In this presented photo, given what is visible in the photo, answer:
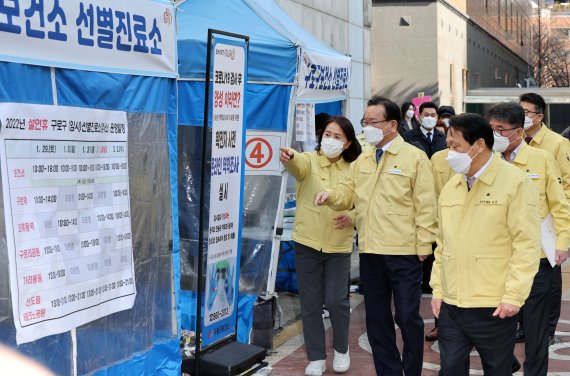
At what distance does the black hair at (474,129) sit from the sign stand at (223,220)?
2029 millimetres

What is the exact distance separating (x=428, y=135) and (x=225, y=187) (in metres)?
4.45

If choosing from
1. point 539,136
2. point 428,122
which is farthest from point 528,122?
point 428,122

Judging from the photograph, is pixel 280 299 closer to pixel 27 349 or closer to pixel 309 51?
pixel 309 51

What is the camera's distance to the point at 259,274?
847cm

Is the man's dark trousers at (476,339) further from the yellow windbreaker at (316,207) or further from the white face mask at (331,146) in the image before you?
the white face mask at (331,146)

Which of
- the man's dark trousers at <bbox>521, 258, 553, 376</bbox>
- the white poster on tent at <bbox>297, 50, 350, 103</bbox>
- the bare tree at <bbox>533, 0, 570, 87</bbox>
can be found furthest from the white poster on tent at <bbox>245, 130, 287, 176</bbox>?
the bare tree at <bbox>533, 0, 570, 87</bbox>

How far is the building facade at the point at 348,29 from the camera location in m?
14.2

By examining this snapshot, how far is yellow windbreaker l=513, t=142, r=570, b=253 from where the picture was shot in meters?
6.31

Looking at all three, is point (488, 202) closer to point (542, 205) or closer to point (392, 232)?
point (392, 232)

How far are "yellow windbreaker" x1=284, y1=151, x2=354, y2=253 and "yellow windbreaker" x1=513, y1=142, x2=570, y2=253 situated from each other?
1.39 meters

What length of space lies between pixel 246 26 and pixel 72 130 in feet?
11.5

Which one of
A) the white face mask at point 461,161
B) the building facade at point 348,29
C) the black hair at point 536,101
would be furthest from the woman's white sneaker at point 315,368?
the building facade at point 348,29

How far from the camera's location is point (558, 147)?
24.0 ft

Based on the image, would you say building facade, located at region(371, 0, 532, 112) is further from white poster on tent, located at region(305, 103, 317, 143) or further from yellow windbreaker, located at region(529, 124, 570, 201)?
yellow windbreaker, located at region(529, 124, 570, 201)
